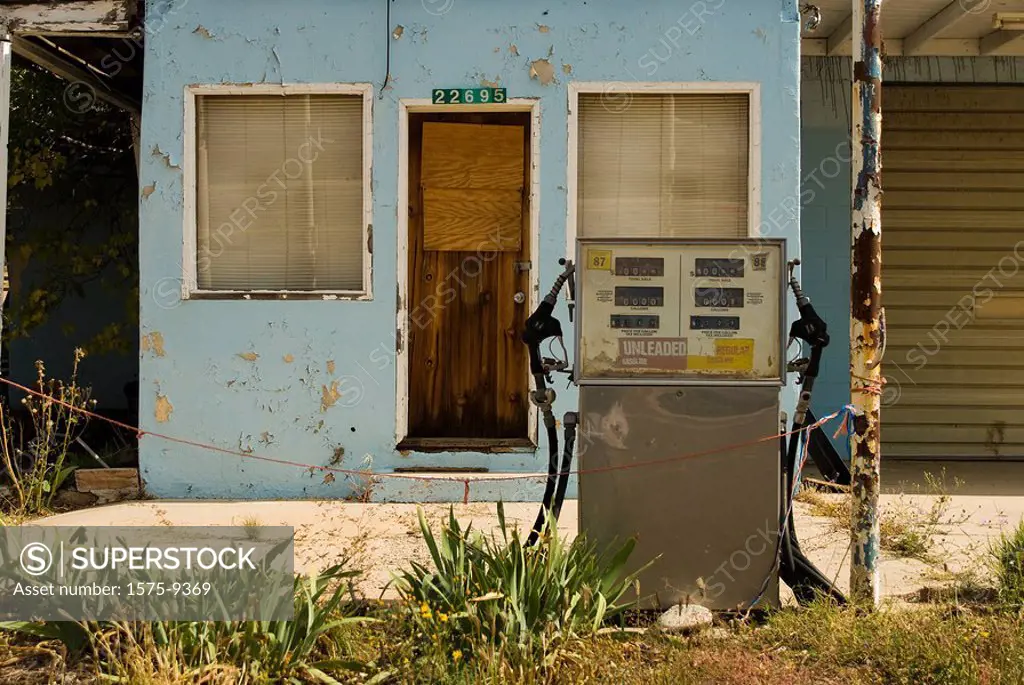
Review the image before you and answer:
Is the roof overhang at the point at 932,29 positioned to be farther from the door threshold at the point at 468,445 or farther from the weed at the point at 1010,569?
the weed at the point at 1010,569

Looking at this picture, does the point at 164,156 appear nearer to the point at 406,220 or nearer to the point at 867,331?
the point at 406,220

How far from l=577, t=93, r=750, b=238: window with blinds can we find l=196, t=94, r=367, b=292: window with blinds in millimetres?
1771

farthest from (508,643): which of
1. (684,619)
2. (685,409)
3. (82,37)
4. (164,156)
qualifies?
(82,37)

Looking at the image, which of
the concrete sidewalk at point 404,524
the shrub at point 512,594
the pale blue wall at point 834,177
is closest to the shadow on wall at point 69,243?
the concrete sidewalk at point 404,524

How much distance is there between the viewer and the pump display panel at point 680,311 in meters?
4.54

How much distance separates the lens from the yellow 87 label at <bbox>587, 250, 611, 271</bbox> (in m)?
4.53

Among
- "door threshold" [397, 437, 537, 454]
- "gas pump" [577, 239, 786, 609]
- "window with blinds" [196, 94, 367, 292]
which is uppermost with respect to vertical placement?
"window with blinds" [196, 94, 367, 292]

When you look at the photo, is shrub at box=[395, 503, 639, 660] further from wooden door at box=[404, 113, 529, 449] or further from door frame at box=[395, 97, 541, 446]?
wooden door at box=[404, 113, 529, 449]

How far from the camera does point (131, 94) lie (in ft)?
29.1

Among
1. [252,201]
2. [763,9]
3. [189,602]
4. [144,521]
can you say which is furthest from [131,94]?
[189,602]

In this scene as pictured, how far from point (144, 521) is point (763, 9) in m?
5.65

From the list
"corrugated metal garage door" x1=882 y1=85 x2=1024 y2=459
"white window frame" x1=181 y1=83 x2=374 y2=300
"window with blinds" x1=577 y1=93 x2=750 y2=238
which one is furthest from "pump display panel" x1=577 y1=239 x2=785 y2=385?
"corrugated metal garage door" x1=882 y1=85 x2=1024 y2=459

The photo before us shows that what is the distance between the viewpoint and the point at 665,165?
775 cm

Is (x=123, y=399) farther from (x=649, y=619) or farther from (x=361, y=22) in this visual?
Result: (x=649, y=619)
